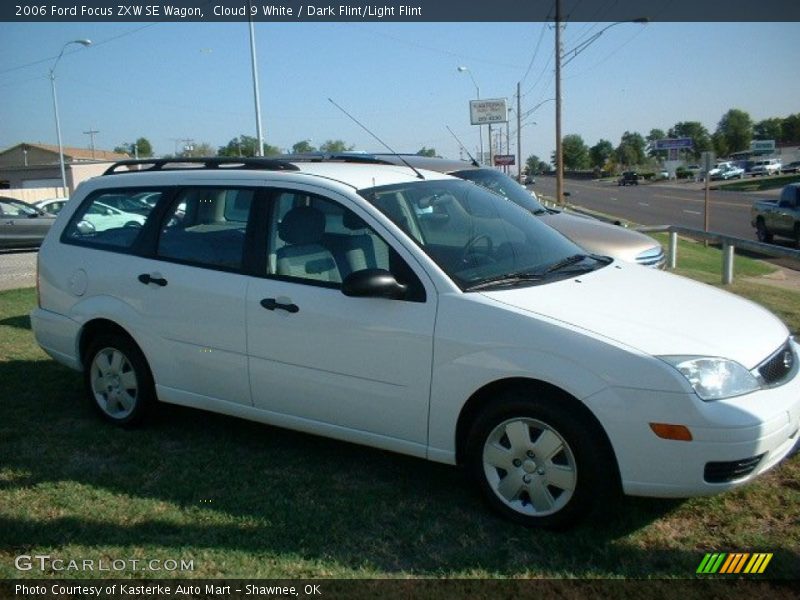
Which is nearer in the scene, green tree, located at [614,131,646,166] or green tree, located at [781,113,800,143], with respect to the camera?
green tree, located at [781,113,800,143]

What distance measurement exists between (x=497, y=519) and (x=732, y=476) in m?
1.10

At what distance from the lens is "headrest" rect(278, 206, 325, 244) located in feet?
15.0

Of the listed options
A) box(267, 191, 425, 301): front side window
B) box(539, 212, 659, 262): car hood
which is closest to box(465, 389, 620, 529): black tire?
box(267, 191, 425, 301): front side window

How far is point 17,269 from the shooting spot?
16.3m


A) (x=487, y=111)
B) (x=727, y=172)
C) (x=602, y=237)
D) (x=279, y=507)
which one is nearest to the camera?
(x=279, y=507)

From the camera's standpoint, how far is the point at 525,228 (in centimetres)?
489

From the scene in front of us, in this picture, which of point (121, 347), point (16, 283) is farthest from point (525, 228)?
point (16, 283)

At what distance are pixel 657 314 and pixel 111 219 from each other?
12.1 ft

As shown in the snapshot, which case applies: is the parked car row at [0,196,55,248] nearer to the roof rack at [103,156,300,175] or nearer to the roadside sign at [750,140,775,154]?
the roof rack at [103,156,300,175]

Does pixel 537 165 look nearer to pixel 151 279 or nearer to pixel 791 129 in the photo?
pixel 791 129

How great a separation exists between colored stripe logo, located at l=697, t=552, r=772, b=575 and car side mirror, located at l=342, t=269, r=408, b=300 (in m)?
1.86

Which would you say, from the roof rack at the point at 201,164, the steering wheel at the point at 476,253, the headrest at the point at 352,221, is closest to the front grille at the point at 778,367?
the steering wheel at the point at 476,253

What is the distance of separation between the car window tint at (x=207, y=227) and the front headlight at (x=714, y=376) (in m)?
2.54

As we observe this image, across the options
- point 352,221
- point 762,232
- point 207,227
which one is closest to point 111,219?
point 207,227
